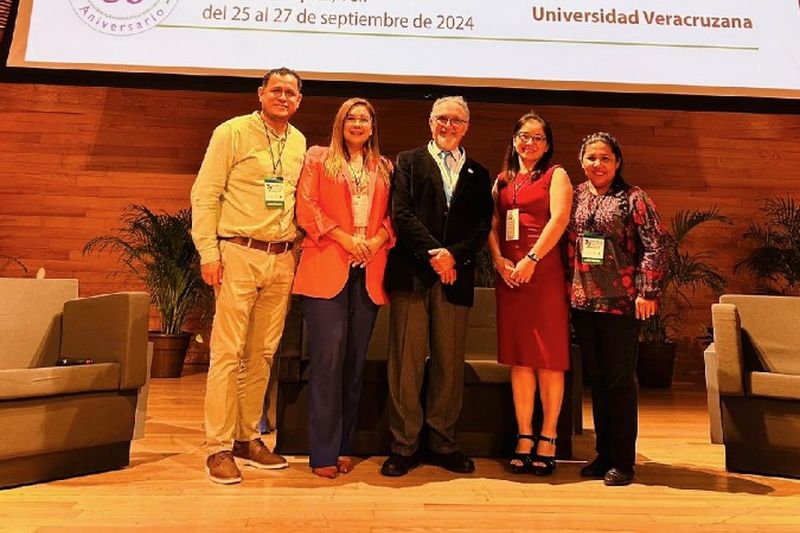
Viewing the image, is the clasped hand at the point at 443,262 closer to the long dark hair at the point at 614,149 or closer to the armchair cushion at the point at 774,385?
the long dark hair at the point at 614,149

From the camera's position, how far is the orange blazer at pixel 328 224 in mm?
2262

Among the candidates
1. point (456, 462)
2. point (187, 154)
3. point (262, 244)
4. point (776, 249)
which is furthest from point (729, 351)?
point (187, 154)

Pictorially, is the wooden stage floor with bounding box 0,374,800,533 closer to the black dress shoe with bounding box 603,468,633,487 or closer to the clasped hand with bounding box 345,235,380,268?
the black dress shoe with bounding box 603,468,633,487

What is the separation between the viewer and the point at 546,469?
2340 millimetres

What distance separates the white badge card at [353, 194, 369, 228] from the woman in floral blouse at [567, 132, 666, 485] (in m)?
0.78

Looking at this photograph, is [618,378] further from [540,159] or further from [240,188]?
[240,188]

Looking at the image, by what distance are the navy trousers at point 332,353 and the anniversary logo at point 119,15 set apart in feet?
8.11

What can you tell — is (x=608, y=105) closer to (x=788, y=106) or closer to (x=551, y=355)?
(x=788, y=106)

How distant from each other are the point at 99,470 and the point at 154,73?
2425mm

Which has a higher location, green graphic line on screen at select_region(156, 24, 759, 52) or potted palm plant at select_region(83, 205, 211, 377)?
green graphic line on screen at select_region(156, 24, 759, 52)

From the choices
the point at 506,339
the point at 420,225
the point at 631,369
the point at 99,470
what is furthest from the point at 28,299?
the point at 631,369

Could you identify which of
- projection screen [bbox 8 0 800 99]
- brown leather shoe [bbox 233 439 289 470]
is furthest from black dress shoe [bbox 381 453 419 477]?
projection screen [bbox 8 0 800 99]

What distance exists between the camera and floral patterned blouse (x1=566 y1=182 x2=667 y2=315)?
7.40 ft

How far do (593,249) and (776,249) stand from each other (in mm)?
3574
